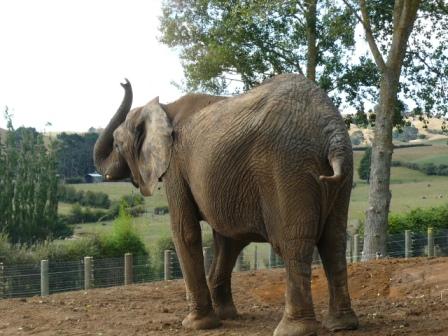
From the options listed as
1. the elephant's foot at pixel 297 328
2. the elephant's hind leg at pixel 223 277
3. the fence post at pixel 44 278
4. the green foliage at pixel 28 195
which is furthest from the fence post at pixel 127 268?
the green foliage at pixel 28 195

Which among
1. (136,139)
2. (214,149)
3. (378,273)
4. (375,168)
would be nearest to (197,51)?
(375,168)

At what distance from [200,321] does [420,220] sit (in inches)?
823

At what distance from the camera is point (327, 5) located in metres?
20.7

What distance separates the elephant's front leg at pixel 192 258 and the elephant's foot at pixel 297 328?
143cm

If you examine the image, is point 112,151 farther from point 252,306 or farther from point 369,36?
point 369,36

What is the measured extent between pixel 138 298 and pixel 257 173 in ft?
14.2

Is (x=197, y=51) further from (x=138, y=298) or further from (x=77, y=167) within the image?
(x=77, y=167)

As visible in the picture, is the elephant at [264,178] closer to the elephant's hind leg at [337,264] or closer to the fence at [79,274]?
the elephant's hind leg at [337,264]

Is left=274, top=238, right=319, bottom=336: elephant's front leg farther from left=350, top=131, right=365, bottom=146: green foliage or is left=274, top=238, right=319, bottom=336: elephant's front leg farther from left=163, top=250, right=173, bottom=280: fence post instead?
left=163, top=250, right=173, bottom=280: fence post

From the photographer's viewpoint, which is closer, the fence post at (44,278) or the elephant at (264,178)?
the elephant at (264,178)

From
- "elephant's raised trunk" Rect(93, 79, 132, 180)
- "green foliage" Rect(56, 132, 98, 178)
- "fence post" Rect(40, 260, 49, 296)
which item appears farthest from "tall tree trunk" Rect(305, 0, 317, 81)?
"green foliage" Rect(56, 132, 98, 178)

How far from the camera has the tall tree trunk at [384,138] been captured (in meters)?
18.0

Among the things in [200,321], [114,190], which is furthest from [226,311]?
[114,190]

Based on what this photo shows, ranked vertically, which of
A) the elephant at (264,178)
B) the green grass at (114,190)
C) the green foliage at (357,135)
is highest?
the green foliage at (357,135)
